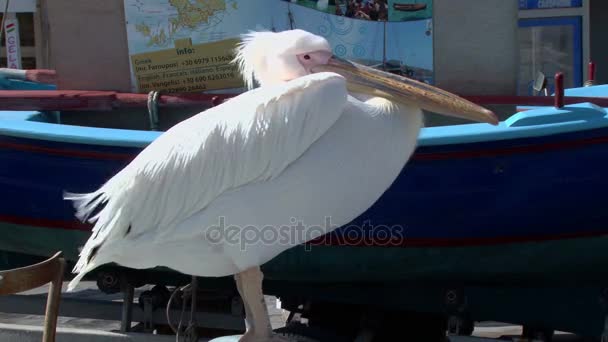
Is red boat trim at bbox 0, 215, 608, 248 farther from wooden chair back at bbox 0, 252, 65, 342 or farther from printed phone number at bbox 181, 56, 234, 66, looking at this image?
wooden chair back at bbox 0, 252, 65, 342

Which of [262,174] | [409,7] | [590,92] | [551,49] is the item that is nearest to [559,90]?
[409,7]

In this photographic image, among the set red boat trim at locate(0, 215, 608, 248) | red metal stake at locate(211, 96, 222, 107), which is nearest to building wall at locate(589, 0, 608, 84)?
red boat trim at locate(0, 215, 608, 248)

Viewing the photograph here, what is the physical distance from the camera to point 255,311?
9.30ft

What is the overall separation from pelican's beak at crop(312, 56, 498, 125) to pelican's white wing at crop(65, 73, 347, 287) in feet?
0.56

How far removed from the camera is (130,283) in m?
4.11

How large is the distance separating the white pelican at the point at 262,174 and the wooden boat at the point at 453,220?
945 mm

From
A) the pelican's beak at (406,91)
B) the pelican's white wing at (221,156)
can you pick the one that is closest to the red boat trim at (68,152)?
the pelican's white wing at (221,156)

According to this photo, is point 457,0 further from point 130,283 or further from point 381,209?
point 130,283

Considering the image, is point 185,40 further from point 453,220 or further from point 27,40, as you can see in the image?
point 27,40

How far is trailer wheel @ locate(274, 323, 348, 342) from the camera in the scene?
3.80m

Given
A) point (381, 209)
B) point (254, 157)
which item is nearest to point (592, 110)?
point (381, 209)

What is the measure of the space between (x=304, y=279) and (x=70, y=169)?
1154mm

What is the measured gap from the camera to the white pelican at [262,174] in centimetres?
265

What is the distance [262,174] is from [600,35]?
841 cm
